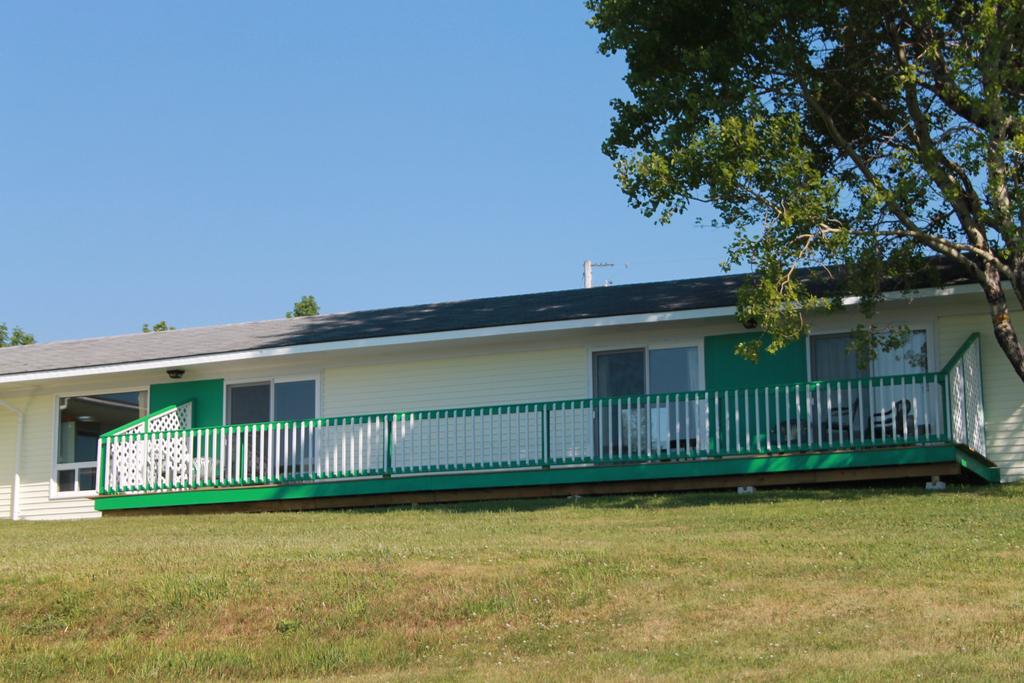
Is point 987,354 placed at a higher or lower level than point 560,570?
higher

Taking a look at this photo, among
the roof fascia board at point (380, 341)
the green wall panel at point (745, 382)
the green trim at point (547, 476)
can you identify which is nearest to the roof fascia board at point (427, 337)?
the roof fascia board at point (380, 341)

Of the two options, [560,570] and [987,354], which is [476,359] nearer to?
[987,354]

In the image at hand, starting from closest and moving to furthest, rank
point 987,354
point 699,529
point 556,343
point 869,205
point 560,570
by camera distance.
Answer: point 560,570, point 699,529, point 869,205, point 987,354, point 556,343

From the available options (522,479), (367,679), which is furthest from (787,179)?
(367,679)

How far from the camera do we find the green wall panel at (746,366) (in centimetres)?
2086

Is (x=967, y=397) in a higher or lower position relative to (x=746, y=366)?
lower

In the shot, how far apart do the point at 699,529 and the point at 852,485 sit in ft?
19.7

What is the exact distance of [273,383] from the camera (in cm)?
2391

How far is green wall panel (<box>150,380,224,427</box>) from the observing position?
24.0m

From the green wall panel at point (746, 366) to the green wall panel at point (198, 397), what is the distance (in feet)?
28.5

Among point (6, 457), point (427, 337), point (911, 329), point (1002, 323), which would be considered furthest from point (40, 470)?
point (1002, 323)

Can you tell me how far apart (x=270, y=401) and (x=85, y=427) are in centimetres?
392

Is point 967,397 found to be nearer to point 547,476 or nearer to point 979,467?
point 979,467

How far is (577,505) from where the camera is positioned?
1883cm
